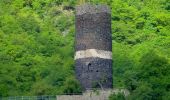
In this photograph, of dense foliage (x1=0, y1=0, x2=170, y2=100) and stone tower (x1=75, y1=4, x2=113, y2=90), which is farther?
stone tower (x1=75, y1=4, x2=113, y2=90)

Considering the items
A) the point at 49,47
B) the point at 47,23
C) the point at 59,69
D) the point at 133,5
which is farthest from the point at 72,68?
the point at 133,5

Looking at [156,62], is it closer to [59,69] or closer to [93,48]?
[93,48]

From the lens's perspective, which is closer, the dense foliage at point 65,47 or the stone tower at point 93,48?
the dense foliage at point 65,47

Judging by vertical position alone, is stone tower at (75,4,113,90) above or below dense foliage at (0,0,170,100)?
above

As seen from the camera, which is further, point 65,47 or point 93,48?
point 65,47

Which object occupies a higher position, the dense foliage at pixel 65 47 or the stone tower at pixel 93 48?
the stone tower at pixel 93 48
